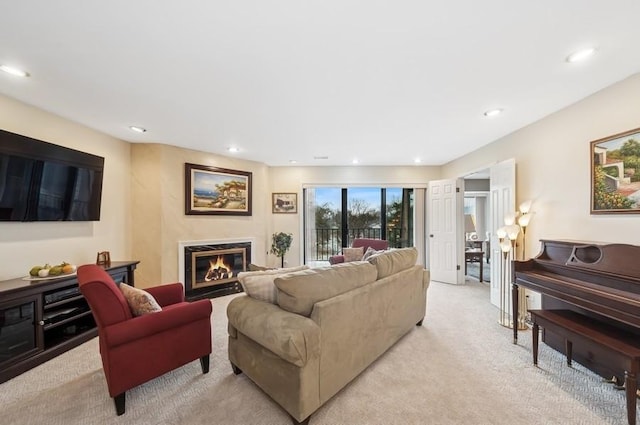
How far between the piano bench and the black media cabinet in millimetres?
4500

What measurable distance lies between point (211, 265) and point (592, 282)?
4.84 m

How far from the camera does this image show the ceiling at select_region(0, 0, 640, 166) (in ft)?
4.66

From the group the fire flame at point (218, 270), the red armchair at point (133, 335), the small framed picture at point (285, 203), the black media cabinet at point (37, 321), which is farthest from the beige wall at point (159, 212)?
the red armchair at point (133, 335)

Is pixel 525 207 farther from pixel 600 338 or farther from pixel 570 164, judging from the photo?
pixel 600 338

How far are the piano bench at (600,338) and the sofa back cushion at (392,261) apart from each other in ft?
3.83

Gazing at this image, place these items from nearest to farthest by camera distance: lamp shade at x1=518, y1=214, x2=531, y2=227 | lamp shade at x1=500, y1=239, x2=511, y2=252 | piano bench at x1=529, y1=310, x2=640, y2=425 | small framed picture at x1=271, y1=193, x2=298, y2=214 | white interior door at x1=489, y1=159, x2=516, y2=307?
piano bench at x1=529, y1=310, x2=640, y2=425 < lamp shade at x1=518, y1=214, x2=531, y2=227 < lamp shade at x1=500, y1=239, x2=511, y2=252 < white interior door at x1=489, y1=159, x2=516, y2=307 < small framed picture at x1=271, y1=193, x2=298, y2=214

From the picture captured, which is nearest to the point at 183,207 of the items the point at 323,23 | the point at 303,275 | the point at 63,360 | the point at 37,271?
the point at 37,271

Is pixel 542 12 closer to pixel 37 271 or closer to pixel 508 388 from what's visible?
pixel 508 388

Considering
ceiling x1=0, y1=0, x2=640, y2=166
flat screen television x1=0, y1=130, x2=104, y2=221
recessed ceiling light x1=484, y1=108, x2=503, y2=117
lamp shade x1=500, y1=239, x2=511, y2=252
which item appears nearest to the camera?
ceiling x1=0, y1=0, x2=640, y2=166

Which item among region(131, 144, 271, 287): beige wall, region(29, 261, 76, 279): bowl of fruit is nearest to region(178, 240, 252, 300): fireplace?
region(131, 144, 271, 287): beige wall

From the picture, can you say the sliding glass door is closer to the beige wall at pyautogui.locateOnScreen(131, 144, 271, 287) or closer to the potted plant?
the potted plant

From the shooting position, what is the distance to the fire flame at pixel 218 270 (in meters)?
4.44

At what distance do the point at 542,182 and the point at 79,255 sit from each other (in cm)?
569

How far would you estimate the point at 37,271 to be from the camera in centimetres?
248
